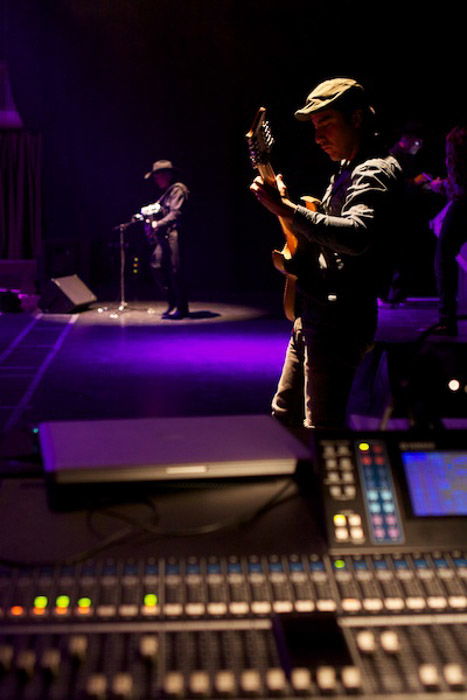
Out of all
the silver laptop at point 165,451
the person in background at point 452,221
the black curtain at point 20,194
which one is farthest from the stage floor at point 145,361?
the black curtain at point 20,194

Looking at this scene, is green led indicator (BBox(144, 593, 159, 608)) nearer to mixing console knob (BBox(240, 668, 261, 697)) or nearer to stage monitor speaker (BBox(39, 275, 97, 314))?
mixing console knob (BBox(240, 668, 261, 697))

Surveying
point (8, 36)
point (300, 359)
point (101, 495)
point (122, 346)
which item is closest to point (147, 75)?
point (8, 36)

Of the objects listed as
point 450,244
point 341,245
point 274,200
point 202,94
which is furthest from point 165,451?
point 202,94

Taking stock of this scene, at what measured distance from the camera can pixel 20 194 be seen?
12594 mm

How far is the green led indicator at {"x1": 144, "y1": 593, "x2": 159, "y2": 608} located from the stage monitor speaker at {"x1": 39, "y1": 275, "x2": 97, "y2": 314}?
9031mm

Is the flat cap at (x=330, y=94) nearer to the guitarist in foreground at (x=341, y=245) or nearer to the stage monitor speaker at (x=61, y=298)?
the guitarist in foreground at (x=341, y=245)

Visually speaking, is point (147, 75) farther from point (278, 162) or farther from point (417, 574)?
point (417, 574)

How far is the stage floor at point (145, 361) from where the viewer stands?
5262 millimetres

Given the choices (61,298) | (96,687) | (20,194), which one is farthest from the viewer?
(20,194)

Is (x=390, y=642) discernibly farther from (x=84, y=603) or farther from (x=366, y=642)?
(x=84, y=603)

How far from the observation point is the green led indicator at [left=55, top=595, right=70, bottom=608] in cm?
88

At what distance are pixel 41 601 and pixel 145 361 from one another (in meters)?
5.93

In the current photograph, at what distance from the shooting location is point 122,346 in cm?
750

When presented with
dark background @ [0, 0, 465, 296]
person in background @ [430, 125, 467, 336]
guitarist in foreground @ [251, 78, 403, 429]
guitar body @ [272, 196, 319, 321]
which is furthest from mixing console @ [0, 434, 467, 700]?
dark background @ [0, 0, 465, 296]
